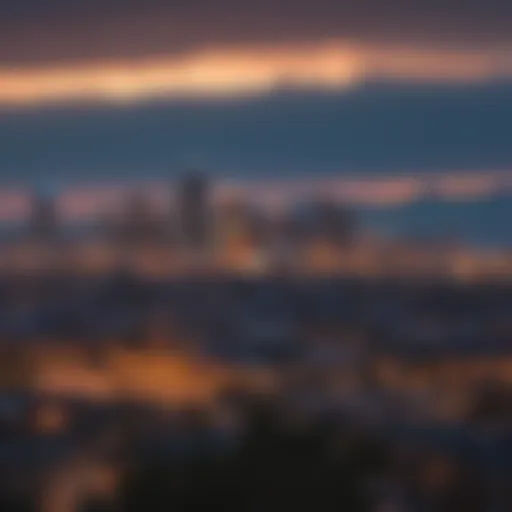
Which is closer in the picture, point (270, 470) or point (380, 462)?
point (270, 470)

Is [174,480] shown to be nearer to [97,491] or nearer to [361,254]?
[97,491]

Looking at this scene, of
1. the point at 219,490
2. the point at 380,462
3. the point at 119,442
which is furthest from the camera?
the point at 119,442

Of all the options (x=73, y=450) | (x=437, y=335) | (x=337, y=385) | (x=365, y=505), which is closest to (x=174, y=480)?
(x=365, y=505)

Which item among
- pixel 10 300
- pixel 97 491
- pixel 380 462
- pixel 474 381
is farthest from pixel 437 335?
pixel 97 491

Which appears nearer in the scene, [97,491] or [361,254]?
[97,491]

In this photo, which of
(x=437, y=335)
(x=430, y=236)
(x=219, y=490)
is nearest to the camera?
(x=219, y=490)

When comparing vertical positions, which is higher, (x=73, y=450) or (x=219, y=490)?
(x=219, y=490)

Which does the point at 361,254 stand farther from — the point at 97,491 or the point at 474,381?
the point at 97,491

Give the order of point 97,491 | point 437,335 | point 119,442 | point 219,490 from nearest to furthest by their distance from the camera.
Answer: point 219,490
point 97,491
point 119,442
point 437,335

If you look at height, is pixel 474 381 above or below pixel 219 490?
below
